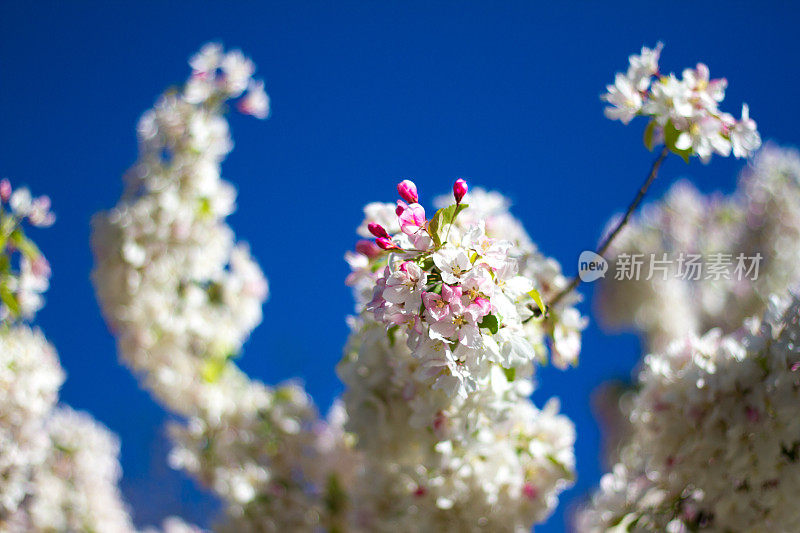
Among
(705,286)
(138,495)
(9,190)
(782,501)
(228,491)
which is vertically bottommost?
(782,501)

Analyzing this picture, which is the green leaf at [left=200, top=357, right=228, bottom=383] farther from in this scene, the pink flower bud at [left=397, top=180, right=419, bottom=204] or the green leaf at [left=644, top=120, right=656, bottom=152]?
the green leaf at [left=644, top=120, right=656, bottom=152]

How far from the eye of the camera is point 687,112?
56.2 inches

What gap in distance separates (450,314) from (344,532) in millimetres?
1695

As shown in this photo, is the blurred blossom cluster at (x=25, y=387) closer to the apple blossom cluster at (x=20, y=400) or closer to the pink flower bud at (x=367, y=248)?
the apple blossom cluster at (x=20, y=400)

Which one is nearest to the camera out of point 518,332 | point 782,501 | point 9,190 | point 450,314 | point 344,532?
point 450,314

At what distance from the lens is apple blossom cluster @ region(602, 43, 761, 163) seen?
1.44 meters

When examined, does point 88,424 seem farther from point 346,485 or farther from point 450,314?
point 450,314

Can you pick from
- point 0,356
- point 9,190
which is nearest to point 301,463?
point 0,356

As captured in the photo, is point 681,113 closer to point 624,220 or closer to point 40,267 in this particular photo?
point 624,220

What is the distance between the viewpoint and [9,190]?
188cm

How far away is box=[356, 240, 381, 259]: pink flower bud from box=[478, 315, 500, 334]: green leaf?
36 centimetres

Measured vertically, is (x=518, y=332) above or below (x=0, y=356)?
below

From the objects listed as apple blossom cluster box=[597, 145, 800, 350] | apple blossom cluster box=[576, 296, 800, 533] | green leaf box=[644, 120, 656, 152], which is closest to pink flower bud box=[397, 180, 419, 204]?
green leaf box=[644, 120, 656, 152]

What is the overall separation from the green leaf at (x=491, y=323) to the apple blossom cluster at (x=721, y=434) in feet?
2.55
